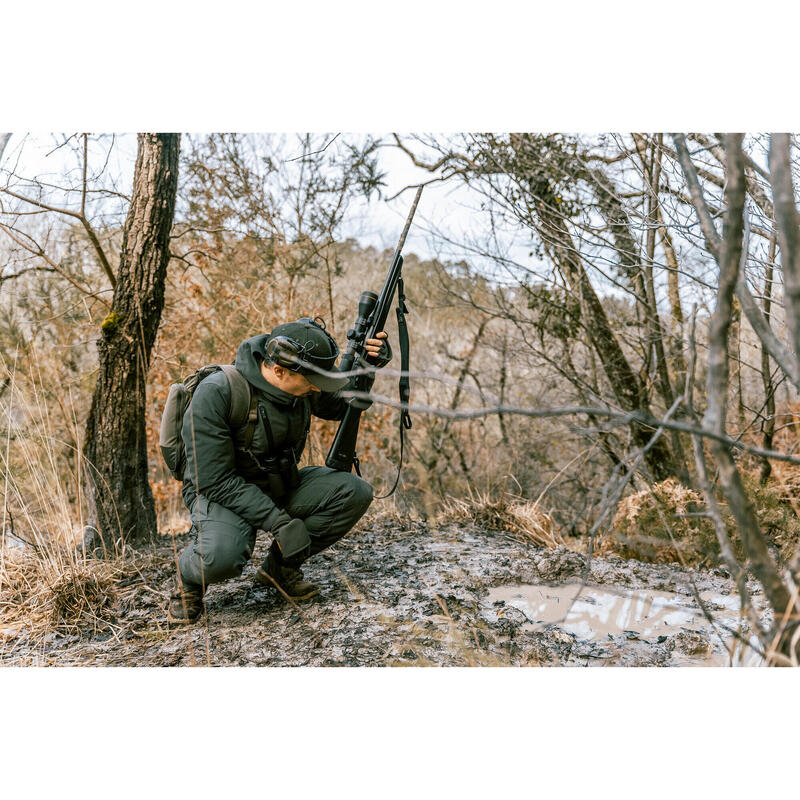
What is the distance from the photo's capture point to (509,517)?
132 inches

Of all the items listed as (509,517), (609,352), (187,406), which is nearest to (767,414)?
(609,352)

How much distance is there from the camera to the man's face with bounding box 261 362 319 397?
7.34 feet

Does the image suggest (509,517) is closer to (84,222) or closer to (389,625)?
(389,625)

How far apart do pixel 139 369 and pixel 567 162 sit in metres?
2.78

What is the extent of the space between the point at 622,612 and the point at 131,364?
2548 millimetres

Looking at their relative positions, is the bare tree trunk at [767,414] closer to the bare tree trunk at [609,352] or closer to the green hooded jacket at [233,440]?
the bare tree trunk at [609,352]

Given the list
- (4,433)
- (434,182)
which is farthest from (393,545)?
(434,182)

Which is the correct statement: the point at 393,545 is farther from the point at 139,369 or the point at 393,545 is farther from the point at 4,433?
the point at 4,433

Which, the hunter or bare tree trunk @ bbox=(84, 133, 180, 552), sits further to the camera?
bare tree trunk @ bbox=(84, 133, 180, 552)

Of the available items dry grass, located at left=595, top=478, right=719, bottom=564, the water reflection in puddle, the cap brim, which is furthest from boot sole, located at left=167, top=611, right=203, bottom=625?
dry grass, located at left=595, top=478, right=719, bottom=564

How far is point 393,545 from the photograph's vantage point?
10.1ft

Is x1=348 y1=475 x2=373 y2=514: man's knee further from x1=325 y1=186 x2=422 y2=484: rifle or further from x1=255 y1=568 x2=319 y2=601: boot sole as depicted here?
x1=255 y1=568 x2=319 y2=601: boot sole

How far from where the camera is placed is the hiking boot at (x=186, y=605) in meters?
2.22

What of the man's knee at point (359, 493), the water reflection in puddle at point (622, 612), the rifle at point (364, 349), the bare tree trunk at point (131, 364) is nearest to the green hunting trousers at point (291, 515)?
the man's knee at point (359, 493)
